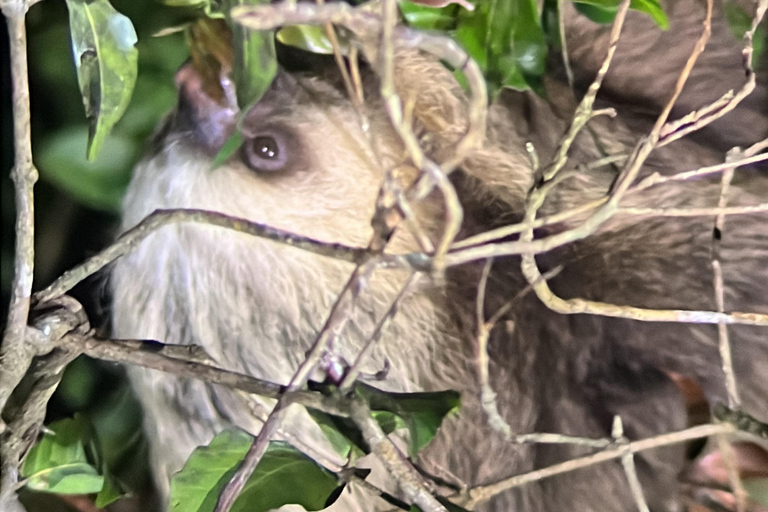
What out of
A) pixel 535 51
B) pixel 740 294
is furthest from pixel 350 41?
pixel 740 294

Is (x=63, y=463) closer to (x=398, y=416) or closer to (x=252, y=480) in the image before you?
(x=252, y=480)

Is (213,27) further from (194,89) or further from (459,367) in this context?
(459,367)

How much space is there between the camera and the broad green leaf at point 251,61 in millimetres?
401

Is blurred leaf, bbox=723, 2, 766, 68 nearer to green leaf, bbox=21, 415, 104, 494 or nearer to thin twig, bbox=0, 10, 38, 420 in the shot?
thin twig, bbox=0, 10, 38, 420

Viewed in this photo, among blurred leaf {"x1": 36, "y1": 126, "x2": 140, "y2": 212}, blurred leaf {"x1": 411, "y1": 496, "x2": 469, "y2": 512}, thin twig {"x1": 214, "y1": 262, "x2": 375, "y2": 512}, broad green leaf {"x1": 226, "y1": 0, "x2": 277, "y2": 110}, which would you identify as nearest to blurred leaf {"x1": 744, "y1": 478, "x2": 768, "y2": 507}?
blurred leaf {"x1": 411, "y1": 496, "x2": 469, "y2": 512}

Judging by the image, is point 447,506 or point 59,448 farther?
point 59,448

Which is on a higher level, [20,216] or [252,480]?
[20,216]

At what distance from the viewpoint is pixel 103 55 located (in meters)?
0.41

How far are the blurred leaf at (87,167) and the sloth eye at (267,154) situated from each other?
12 cm

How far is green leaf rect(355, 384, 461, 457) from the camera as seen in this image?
44 centimetres

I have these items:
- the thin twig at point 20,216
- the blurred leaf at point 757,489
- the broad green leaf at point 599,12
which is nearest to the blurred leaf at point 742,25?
the broad green leaf at point 599,12

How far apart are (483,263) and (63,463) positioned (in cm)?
46

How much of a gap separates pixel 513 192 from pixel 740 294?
0.24 meters

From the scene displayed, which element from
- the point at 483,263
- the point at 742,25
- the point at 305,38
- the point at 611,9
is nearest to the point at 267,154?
the point at 305,38
